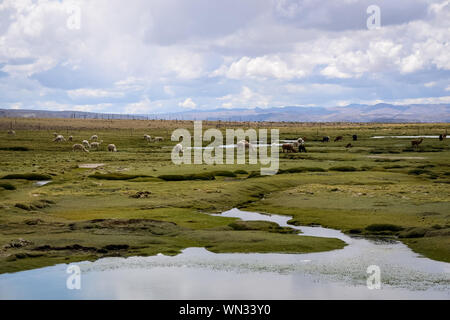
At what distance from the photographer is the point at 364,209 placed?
32906 millimetres

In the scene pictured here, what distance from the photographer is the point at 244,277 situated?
19609 millimetres

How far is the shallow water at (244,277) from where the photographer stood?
17.9m

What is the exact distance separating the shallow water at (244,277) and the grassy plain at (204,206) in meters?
1.08

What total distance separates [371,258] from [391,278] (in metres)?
2.73

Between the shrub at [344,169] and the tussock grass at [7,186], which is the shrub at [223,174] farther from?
the tussock grass at [7,186]

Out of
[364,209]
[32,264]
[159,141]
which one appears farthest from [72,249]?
[159,141]

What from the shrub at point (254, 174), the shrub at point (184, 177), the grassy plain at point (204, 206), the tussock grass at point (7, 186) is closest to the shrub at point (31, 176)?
the grassy plain at point (204, 206)

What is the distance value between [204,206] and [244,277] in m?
14.9

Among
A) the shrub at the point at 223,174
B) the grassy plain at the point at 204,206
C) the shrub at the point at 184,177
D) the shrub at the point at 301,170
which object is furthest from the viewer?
the shrub at the point at 301,170

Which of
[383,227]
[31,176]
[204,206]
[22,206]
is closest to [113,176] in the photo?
[31,176]

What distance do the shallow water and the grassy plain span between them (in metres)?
1.08

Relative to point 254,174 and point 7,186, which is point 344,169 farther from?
point 7,186

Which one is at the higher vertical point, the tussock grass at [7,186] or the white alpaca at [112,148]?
the white alpaca at [112,148]
